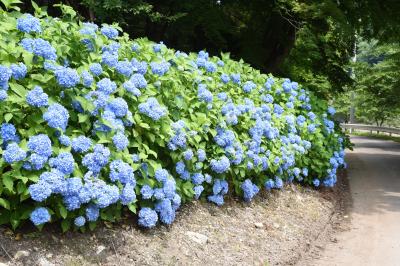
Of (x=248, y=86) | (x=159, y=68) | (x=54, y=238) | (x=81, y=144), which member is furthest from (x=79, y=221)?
(x=248, y=86)

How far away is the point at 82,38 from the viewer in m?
4.71

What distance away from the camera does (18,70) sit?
388 centimetres

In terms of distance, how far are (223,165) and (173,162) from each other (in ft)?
2.67

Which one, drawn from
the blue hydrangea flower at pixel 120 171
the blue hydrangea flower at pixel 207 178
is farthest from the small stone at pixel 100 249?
the blue hydrangea flower at pixel 207 178

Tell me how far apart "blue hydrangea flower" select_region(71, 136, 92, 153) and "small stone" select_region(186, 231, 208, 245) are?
1.71 m

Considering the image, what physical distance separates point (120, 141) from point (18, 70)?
3.32ft

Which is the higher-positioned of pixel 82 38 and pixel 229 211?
pixel 82 38

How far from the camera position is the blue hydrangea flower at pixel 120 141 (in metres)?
4.25

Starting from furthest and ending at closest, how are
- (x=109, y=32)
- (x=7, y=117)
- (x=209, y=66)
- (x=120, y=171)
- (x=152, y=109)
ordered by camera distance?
(x=209, y=66)
(x=109, y=32)
(x=152, y=109)
(x=120, y=171)
(x=7, y=117)

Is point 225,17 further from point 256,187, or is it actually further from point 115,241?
point 115,241

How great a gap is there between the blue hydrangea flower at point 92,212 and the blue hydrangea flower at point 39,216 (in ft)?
1.34

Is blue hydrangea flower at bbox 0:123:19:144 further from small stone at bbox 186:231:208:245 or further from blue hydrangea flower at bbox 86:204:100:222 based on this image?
small stone at bbox 186:231:208:245

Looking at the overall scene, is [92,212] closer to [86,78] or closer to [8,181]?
[8,181]

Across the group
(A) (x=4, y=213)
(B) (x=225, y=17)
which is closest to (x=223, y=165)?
(A) (x=4, y=213)
